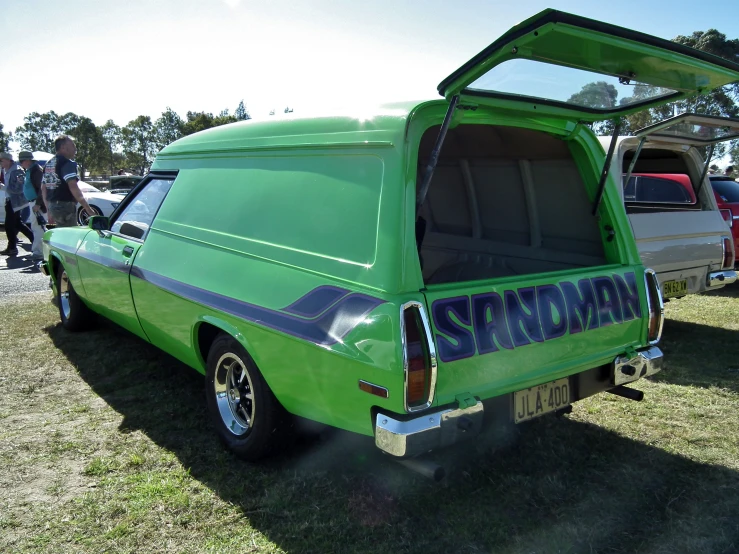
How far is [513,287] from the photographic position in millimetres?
2703

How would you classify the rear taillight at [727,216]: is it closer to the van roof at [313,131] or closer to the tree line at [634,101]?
the tree line at [634,101]

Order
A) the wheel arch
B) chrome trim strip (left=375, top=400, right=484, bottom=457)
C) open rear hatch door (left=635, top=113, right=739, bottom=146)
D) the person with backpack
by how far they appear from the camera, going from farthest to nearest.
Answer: the person with backpack
open rear hatch door (left=635, top=113, right=739, bottom=146)
the wheel arch
chrome trim strip (left=375, top=400, right=484, bottom=457)

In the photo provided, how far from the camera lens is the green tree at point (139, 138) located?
2613 inches

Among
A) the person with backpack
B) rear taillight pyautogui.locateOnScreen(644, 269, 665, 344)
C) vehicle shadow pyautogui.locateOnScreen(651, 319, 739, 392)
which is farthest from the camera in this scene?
the person with backpack

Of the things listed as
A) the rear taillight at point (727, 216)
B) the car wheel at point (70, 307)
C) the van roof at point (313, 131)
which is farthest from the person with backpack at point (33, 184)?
the rear taillight at point (727, 216)

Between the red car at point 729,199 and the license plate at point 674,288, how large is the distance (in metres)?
2.89

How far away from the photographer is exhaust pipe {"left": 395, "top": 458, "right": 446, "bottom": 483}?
2.33 meters

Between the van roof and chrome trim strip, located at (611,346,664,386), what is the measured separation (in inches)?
66.1

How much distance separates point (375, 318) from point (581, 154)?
1853mm

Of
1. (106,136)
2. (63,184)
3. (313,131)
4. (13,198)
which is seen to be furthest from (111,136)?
(313,131)

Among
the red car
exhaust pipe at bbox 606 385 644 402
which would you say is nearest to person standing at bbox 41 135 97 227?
exhaust pipe at bbox 606 385 644 402

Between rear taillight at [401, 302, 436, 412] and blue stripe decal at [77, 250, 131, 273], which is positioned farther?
blue stripe decal at [77, 250, 131, 273]

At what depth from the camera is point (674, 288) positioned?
555cm

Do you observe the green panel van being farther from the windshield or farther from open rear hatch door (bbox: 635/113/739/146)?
open rear hatch door (bbox: 635/113/739/146)
